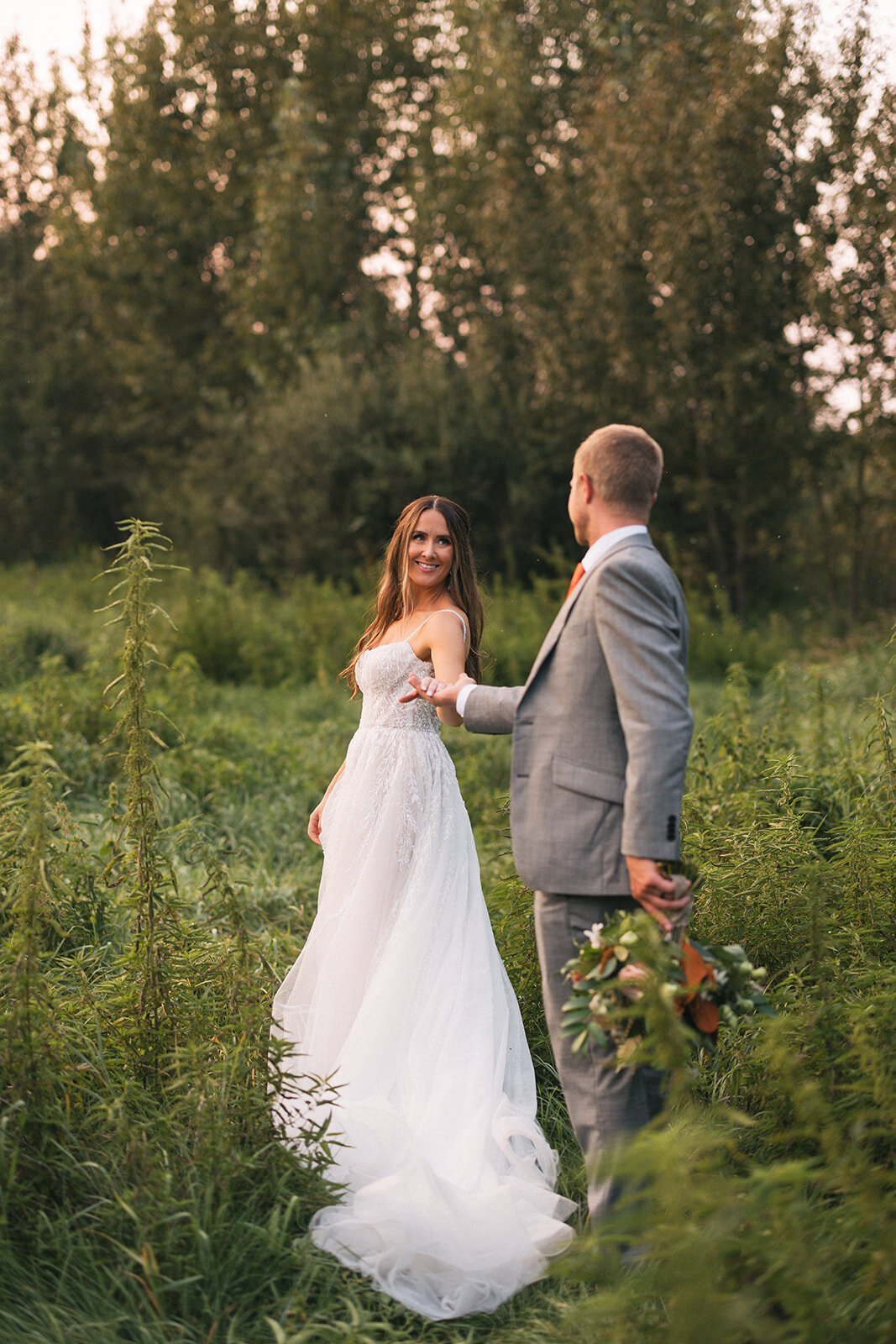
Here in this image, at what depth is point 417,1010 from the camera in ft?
11.7

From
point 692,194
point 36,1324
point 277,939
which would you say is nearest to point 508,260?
point 692,194

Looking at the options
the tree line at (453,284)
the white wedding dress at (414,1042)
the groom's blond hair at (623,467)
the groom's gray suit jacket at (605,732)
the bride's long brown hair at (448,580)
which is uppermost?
the tree line at (453,284)

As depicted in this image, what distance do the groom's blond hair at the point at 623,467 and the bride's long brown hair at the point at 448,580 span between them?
3.94ft

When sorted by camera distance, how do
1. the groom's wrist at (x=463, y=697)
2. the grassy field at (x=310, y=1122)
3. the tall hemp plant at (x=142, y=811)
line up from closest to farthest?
1. the grassy field at (x=310, y=1122)
2. the groom's wrist at (x=463, y=697)
3. the tall hemp plant at (x=142, y=811)

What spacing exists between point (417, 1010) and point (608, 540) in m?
1.78

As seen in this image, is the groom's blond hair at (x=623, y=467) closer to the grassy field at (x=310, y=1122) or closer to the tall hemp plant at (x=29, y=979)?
the grassy field at (x=310, y=1122)

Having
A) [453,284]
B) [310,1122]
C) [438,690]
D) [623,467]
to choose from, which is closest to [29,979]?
[310,1122]

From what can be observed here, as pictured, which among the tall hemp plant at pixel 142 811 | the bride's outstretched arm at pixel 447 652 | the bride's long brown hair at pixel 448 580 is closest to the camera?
the tall hemp plant at pixel 142 811

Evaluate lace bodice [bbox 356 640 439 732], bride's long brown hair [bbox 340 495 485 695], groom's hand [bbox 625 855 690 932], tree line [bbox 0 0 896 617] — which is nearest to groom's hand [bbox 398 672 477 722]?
lace bodice [bbox 356 640 439 732]

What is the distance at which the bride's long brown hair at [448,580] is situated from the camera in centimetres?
397

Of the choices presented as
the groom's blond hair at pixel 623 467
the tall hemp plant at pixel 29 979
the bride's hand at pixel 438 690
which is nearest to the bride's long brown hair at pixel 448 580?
the bride's hand at pixel 438 690

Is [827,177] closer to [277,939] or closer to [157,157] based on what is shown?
[277,939]

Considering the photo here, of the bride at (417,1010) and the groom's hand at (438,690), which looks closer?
the bride at (417,1010)

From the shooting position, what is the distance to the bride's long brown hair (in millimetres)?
3971
